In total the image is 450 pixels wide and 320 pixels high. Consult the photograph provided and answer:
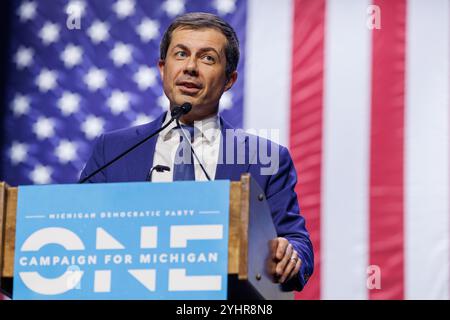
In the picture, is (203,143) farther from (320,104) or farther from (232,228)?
(320,104)

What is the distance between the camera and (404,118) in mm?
4973

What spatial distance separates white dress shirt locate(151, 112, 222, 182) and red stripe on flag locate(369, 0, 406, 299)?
137 centimetres

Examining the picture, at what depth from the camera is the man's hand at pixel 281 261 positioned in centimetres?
289

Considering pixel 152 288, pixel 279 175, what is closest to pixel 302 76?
pixel 279 175

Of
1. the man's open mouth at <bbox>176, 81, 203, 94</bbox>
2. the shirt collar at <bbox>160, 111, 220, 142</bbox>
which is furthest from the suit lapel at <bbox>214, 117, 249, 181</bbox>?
the man's open mouth at <bbox>176, 81, 203, 94</bbox>

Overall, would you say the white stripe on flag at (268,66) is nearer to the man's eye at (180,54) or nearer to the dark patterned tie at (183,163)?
the man's eye at (180,54)

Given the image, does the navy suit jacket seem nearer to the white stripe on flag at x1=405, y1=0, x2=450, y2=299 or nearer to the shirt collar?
the shirt collar

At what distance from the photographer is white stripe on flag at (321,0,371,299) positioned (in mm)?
4863

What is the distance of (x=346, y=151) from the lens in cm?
500

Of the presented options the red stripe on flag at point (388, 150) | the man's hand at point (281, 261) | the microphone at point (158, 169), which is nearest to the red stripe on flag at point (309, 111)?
the red stripe on flag at point (388, 150)

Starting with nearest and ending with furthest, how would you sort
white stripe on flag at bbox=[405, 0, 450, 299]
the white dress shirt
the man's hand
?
the man's hand → the white dress shirt → white stripe on flag at bbox=[405, 0, 450, 299]

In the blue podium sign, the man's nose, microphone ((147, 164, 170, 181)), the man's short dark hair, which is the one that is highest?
the man's short dark hair

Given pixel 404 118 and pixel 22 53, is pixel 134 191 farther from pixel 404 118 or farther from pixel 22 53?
pixel 22 53

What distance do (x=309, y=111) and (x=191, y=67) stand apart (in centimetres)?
145
